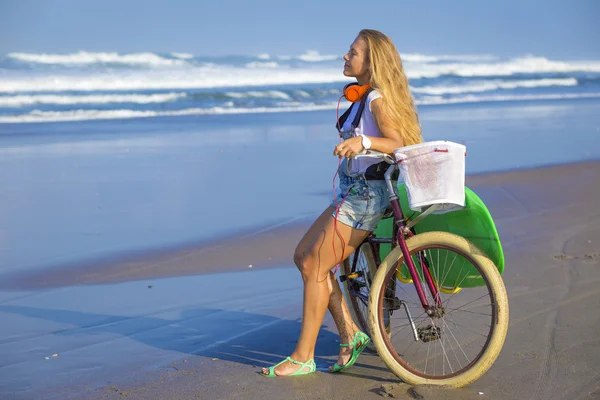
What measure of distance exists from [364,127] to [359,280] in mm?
1069

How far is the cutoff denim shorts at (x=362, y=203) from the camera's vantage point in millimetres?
4070

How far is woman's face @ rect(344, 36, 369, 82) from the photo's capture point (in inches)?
159

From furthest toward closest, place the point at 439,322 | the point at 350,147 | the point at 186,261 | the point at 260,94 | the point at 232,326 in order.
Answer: the point at 260,94 < the point at 186,261 < the point at 232,326 < the point at 439,322 < the point at 350,147

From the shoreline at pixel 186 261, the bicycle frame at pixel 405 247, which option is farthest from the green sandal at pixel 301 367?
the shoreline at pixel 186 261

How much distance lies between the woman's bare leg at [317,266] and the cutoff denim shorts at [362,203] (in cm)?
5

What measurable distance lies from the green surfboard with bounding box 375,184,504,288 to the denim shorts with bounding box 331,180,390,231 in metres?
0.25

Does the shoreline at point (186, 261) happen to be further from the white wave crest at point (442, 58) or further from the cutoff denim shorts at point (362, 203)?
the white wave crest at point (442, 58)

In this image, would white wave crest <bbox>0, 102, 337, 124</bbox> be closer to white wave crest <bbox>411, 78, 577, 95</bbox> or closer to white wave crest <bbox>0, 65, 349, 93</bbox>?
white wave crest <bbox>0, 65, 349, 93</bbox>

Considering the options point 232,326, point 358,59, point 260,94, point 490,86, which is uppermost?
point 358,59

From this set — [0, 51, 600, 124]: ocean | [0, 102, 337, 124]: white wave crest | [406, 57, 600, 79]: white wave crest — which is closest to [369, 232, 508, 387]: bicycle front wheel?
[0, 51, 600, 124]: ocean

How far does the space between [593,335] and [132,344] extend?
2.69 meters

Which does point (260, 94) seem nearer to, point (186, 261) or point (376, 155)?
point (186, 261)

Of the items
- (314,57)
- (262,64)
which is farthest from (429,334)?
(314,57)

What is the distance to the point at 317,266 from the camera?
4.16 m
